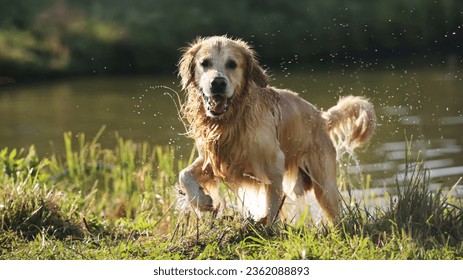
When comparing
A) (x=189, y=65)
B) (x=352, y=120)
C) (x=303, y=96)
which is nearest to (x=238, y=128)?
(x=189, y=65)

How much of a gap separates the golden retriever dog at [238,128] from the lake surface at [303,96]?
89.5 inches

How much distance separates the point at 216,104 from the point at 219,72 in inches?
9.0

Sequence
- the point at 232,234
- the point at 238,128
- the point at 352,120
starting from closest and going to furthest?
the point at 232,234
the point at 238,128
the point at 352,120

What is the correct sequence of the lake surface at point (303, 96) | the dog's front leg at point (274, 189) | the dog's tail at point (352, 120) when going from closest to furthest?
the dog's front leg at point (274, 189), the dog's tail at point (352, 120), the lake surface at point (303, 96)

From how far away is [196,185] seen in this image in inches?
226

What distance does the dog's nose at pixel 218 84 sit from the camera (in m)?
5.55

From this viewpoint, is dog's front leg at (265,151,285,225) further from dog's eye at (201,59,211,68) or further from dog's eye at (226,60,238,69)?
dog's eye at (201,59,211,68)

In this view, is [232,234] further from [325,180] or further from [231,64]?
[325,180]

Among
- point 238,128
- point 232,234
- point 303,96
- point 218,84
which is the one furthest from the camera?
point 303,96

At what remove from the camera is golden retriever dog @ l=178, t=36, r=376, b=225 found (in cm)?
573

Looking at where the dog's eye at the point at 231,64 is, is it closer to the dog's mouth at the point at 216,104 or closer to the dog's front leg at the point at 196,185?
the dog's mouth at the point at 216,104

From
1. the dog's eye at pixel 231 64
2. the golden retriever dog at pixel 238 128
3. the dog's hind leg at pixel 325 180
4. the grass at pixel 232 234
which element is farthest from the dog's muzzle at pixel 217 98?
the dog's hind leg at pixel 325 180

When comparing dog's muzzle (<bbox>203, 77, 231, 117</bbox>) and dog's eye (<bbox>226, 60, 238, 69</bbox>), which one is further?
dog's eye (<bbox>226, 60, 238, 69</bbox>)

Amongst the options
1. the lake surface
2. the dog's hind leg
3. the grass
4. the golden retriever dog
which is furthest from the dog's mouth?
the lake surface
